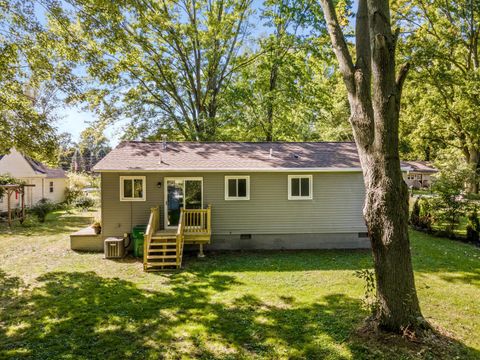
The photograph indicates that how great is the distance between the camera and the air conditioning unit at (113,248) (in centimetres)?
995

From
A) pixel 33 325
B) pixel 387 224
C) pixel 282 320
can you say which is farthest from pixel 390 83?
pixel 33 325

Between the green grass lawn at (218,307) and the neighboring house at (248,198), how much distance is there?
94cm

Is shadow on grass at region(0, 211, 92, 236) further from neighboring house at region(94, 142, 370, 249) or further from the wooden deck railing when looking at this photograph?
the wooden deck railing

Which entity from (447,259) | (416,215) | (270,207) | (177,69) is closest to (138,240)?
(270,207)

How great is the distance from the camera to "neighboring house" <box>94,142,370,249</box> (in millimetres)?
10711

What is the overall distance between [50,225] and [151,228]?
31.2ft

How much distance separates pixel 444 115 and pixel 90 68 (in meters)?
23.3

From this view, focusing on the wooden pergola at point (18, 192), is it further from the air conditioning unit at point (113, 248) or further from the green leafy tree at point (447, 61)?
the green leafy tree at point (447, 61)

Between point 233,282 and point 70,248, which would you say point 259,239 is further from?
point 70,248

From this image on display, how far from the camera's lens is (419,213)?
14930 mm

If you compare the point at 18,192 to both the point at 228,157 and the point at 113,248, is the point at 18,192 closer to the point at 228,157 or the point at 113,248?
→ the point at 113,248

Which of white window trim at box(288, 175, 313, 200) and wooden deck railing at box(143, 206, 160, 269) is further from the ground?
white window trim at box(288, 175, 313, 200)

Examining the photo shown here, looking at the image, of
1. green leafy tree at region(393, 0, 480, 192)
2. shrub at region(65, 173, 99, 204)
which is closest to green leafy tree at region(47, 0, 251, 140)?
green leafy tree at region(393, 0, 480, 192)

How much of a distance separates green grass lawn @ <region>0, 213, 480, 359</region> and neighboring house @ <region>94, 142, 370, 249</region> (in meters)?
0.94
